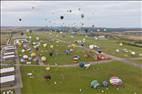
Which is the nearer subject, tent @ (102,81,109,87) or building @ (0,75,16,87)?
tent @ (102,81,109,87)

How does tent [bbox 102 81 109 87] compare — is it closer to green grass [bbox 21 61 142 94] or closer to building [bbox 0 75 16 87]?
green grass [bbox 21 61 142 94]

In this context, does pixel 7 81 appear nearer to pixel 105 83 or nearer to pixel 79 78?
pixel 79 78

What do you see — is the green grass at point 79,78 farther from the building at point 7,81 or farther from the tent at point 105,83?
the building at point 7,81

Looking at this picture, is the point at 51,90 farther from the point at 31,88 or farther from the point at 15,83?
the point at 15,83

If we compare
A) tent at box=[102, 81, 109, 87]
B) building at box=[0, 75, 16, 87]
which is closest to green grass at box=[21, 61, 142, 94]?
tent at box=[102, 81, 109, 87]

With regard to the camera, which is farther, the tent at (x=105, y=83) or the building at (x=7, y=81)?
the building at (x=7, y=81)

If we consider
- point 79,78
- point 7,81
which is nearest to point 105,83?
point 79,78

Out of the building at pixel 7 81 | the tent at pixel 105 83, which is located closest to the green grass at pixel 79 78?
the tent at pixel 105 83

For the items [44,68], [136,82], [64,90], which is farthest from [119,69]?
[64,90]
